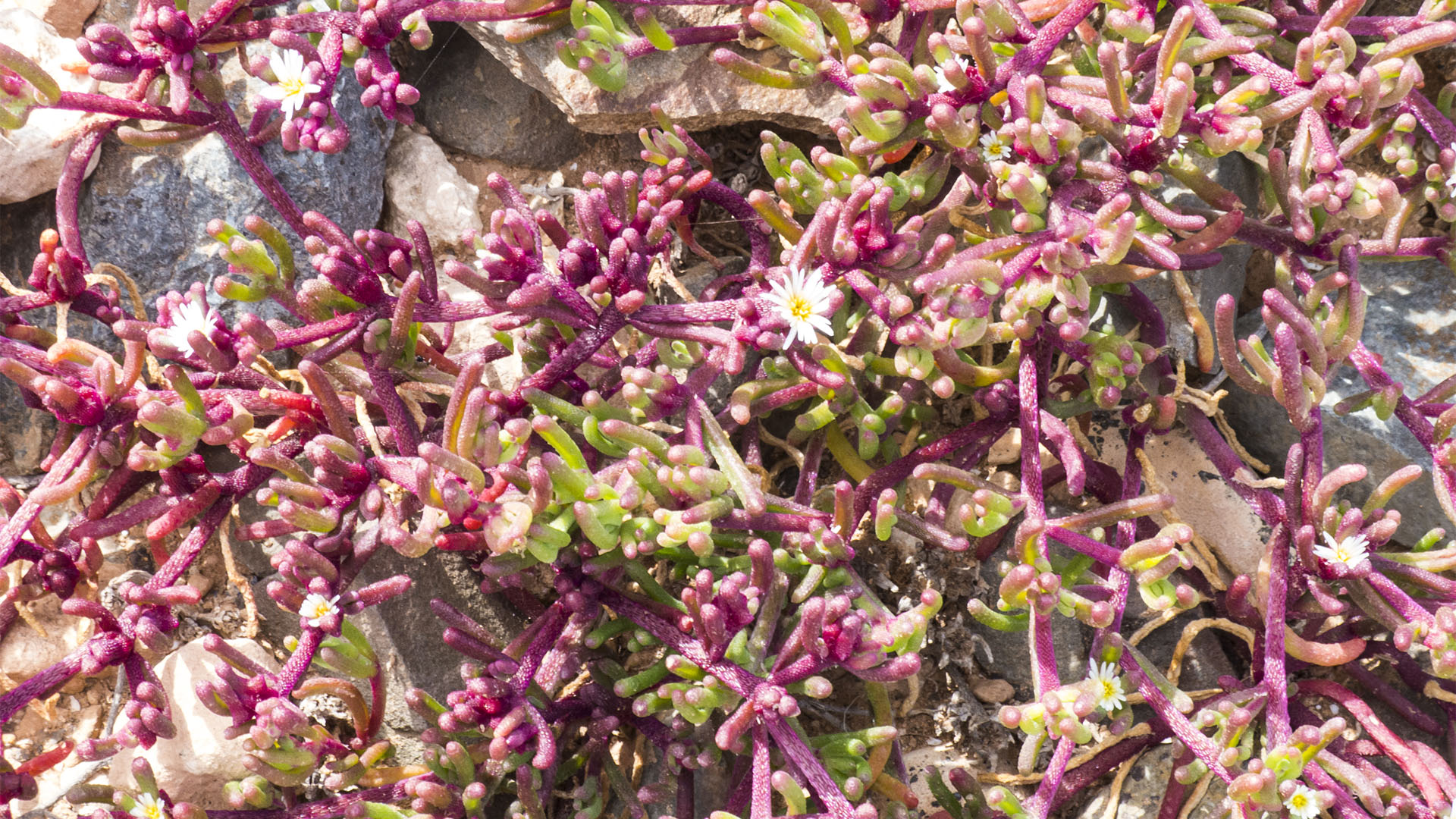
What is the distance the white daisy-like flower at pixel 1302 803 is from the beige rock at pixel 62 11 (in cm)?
355

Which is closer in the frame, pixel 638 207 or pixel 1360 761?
pixel 638 207

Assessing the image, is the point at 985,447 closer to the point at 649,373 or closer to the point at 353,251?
the point at 649,373

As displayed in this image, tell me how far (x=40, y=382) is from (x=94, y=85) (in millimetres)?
929

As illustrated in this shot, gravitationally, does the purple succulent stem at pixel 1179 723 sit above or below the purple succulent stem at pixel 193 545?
below

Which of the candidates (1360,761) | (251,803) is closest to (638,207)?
(251,803)

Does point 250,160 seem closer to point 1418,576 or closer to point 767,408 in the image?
point 767,408

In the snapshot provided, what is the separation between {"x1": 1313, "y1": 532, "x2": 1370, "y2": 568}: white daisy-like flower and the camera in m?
2.29

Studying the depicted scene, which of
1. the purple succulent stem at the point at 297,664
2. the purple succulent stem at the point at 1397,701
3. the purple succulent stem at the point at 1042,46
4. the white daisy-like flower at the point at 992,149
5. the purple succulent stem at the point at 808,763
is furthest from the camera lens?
the purple succulent stem at the point at 1397,701

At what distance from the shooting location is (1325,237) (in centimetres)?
254

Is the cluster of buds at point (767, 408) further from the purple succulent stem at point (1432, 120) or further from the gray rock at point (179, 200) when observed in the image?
the gray rock at point (179, 200)

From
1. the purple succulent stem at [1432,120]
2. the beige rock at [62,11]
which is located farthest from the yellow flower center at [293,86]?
the purple succulent stem at [1432,120]

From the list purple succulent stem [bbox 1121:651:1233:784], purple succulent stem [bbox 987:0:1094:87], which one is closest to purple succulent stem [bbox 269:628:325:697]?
purple succulent stem [bbox 1121:651:1233:784]

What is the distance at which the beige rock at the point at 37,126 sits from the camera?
2730mm

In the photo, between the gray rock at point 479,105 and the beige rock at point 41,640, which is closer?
the beige rock at point 41,640
